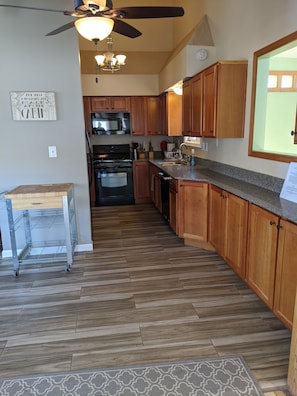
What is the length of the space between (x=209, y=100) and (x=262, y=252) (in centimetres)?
194

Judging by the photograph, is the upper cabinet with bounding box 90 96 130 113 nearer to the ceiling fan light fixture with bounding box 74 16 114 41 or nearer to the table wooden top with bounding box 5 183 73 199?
the table wooden top with bounding box 5 183 73 199

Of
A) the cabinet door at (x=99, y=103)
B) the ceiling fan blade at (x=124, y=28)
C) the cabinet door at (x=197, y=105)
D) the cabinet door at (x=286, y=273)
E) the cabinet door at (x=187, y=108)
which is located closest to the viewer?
the cabinet door at (x=286, y=273)

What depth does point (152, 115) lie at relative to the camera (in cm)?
616

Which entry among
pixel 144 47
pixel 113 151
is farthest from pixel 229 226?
pixel 144 47

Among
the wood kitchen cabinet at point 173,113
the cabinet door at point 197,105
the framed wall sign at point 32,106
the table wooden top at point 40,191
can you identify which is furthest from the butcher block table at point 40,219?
the wood kitchen cabinet at point 173,113

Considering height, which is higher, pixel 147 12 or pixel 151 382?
pixel 147 12

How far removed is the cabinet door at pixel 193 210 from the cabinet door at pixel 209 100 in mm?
668

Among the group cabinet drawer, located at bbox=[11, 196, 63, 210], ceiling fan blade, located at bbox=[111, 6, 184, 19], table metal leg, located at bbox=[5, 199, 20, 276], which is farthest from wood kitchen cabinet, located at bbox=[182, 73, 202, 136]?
table metal leg, located at bbox=[5, 199, 20, 276]

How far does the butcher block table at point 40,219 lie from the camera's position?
301 centimetres

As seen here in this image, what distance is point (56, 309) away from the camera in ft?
8.18

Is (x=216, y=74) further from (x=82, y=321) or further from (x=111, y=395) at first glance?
(x=111, y=395)

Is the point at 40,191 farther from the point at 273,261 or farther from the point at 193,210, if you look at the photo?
the point at 273,261

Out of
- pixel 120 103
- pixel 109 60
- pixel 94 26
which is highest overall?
pixel 109 60

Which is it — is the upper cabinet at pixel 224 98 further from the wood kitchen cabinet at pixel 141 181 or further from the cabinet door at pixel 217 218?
the wood kitchen cabinet at pixel 141 181
